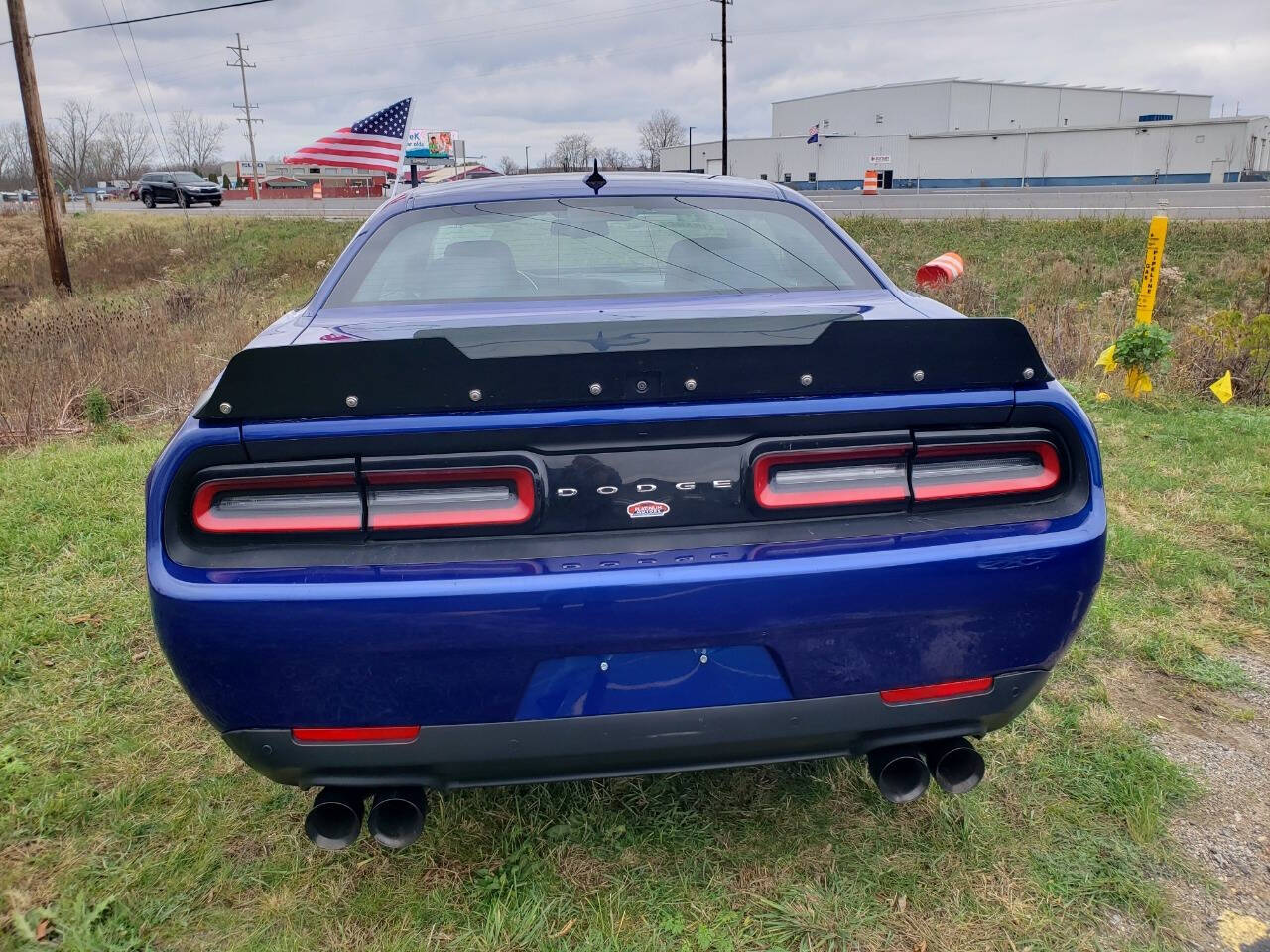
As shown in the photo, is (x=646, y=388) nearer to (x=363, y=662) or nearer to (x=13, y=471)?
(x=363, y=662)

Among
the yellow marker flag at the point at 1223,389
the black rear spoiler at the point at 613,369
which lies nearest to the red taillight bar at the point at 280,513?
the black rear spoiler at the point at 613,369

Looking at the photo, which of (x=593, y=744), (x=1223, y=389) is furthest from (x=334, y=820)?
(x=1223, y=389)

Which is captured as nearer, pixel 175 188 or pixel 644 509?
pixel 644 509

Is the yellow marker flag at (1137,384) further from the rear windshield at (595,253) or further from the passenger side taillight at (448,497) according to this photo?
the passenger side taillight at (448,497)

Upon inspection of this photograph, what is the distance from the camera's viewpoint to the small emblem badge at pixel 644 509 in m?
1.60

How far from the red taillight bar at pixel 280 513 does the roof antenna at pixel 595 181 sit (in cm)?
161

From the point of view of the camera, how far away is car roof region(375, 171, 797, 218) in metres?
2.82

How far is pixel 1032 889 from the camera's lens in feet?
6.52

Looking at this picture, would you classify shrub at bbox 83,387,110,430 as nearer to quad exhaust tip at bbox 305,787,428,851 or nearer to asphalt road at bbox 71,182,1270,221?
quad exhaust tip at bbox 305,787,428,851

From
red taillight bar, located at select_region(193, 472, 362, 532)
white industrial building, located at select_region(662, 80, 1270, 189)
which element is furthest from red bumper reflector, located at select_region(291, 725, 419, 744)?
white industrial building, located at select_region(662, 80, 1270, 189)

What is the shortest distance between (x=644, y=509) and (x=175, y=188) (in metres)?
43.9

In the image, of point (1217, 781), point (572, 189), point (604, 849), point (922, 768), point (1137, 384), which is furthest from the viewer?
point (1137, 384)

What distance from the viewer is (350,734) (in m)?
1.62

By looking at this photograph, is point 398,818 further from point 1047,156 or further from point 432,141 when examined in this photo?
point 1047,156
